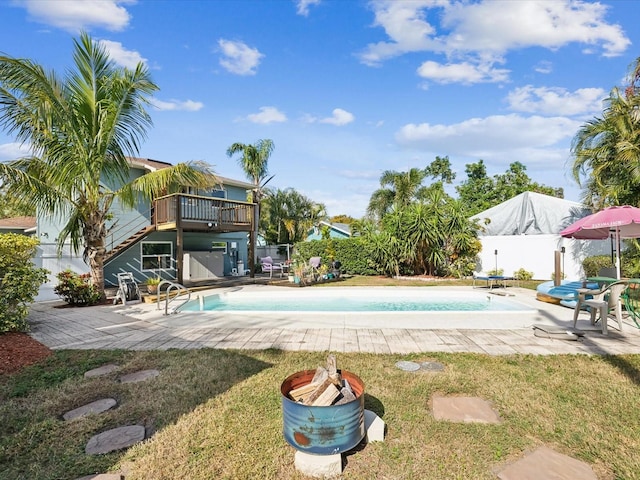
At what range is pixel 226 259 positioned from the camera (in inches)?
798

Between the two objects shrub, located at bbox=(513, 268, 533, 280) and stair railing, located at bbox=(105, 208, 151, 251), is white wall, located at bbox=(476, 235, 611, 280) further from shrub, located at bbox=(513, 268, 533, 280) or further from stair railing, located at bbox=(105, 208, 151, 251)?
stair railing, located at bbox=(105, 208, 151, 251)

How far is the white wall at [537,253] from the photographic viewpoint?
15.1m

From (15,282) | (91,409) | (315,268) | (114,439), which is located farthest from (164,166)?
(114,439)

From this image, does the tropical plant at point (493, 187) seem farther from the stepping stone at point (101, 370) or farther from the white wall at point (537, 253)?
the stepping stone at point (101, 370)

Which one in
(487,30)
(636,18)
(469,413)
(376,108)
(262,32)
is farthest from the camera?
(376,108)

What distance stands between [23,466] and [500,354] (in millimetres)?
5449

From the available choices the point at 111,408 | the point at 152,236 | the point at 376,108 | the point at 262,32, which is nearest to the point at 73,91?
the point at 262,32

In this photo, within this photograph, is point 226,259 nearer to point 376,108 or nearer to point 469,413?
point 376,108

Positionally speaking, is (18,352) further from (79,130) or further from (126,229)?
(126,229)

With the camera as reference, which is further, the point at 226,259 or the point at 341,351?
the point at 226,259

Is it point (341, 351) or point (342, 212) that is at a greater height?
point (342, 212)

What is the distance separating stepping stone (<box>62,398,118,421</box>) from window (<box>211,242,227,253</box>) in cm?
1585

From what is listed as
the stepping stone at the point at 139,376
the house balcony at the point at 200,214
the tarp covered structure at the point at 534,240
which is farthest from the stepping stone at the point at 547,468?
the tarp covered structure at the point at 534,240

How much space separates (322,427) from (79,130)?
1069 centimetres
